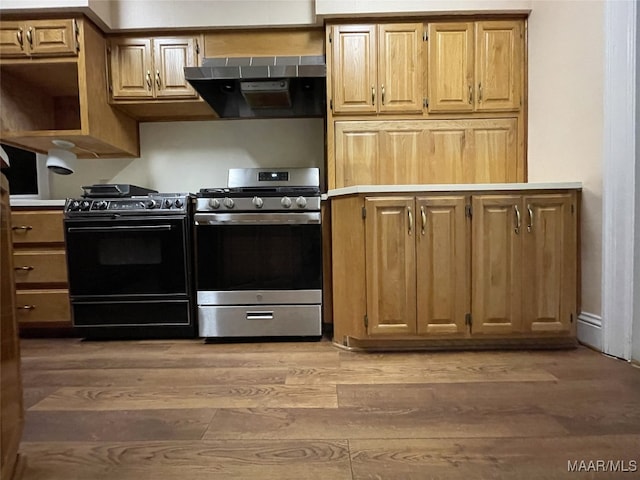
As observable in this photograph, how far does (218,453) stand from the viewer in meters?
1.05

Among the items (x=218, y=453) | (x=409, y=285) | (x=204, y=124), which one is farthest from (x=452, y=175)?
(x=218, y=453)

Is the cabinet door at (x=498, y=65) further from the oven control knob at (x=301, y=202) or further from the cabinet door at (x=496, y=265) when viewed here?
the oven control knob at (x=301, y=202)

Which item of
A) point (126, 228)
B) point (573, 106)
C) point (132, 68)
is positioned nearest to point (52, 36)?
point (132, 68)

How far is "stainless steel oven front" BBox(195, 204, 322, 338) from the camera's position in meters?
2.09

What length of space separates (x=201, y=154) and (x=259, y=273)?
113 cm

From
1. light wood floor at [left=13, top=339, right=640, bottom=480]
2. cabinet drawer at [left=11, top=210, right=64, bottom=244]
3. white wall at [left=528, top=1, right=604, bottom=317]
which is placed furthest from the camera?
cabinet drawer at [left=11, top=210, right=64, bottom=244]

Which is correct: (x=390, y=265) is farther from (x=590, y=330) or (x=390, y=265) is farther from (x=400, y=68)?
(x=400, y=68)

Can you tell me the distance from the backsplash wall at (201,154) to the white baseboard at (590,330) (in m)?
1.79

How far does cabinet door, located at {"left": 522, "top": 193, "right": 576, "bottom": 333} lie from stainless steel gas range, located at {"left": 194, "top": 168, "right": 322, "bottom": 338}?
1073mm

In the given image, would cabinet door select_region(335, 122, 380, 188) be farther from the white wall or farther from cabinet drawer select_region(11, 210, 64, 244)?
cabinet drawer select_region(11, 210, 64, 244)

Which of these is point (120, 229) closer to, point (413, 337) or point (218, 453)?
point (218, 453)

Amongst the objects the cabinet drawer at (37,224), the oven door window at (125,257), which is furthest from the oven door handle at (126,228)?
the cabinet drawer at (37,224)

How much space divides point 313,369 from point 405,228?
2.62ft

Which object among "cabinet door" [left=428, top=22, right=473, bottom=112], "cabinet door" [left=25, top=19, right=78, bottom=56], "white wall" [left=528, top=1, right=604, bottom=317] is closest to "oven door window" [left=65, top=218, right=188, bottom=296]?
"cabinet door" [left=25, top=19, right=78, bottom=56]
